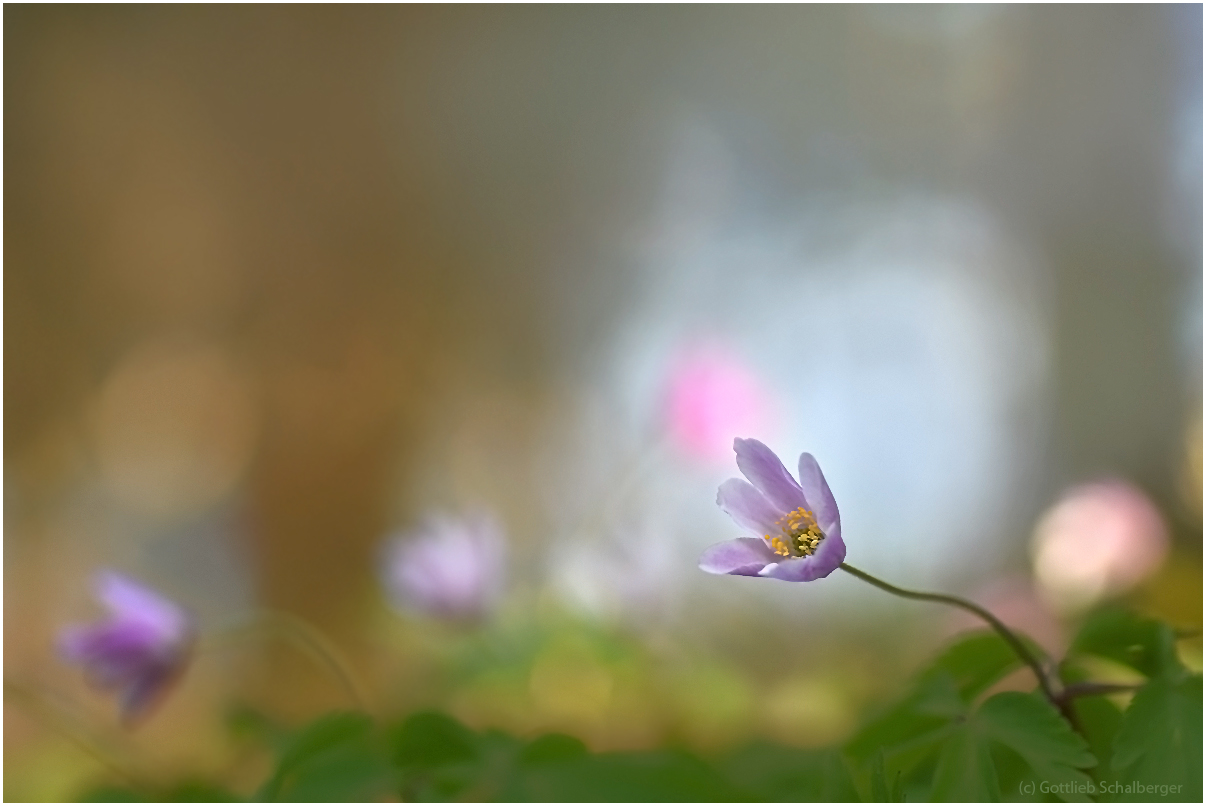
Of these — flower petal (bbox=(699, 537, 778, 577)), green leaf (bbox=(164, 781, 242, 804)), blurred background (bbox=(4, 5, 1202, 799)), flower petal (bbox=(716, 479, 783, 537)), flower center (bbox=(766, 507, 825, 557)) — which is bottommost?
green leaf (bbox=(164, 781, 242, 804))

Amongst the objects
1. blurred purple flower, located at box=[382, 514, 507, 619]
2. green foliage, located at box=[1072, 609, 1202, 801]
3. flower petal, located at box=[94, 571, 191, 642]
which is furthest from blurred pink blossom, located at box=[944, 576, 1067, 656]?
flower petal, located at box=[94, 571, 191, 642]

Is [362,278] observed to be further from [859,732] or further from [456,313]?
[859,732]

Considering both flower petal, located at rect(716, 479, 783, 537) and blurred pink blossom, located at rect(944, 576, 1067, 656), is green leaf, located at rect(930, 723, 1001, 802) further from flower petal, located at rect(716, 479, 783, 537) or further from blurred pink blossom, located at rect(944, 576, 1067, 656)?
blurred pink blossom, located at rect(944, 576, 1067, 656)

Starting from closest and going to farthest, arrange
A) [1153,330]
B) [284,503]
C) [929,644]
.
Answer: [929,644] < [1153,330] < [284,503]

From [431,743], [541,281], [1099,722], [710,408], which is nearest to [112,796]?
[431,743]

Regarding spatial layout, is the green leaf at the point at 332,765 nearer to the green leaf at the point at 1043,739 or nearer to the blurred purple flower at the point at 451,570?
the green leaf at the point at 1043,739

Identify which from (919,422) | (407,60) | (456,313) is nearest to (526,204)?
(456,313)
